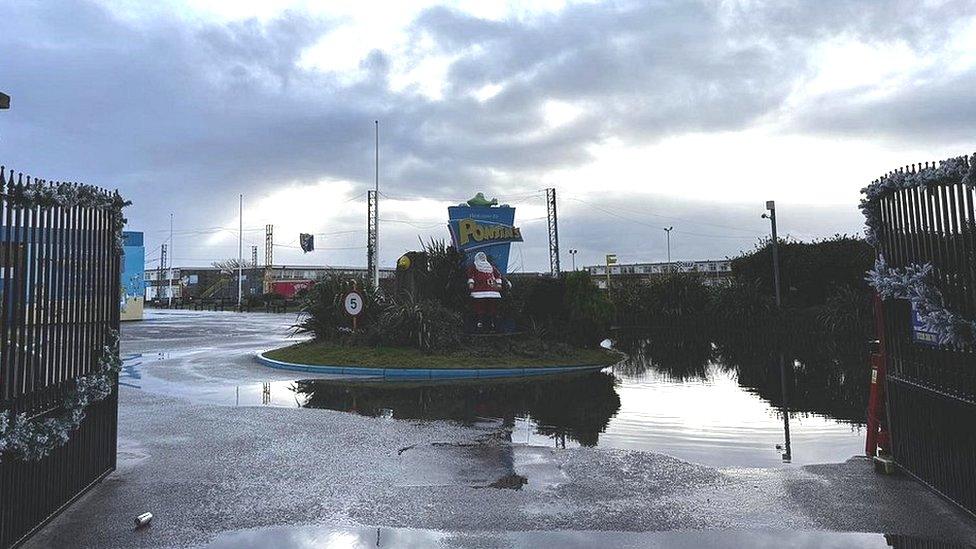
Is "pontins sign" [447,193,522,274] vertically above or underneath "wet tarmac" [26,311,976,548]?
above

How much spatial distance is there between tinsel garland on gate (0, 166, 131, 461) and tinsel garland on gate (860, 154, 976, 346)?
6875mm

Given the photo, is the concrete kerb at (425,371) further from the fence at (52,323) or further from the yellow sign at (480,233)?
the fence at (52,323)

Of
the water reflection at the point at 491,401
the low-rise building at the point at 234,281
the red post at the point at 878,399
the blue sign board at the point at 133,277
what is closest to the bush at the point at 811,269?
the water reflection at the point at 491,401

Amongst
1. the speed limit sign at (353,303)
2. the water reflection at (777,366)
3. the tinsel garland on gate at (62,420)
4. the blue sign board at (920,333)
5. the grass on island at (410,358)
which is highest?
the speed limit sign at (353,303)

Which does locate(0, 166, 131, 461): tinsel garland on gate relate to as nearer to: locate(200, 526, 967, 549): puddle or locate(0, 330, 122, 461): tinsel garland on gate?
locate(0, 330, 122, 461): tinsel garland on gate

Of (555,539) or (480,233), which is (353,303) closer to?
(480,233)

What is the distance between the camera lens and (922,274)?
5520 millimetres

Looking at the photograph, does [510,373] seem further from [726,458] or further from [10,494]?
[10,494]

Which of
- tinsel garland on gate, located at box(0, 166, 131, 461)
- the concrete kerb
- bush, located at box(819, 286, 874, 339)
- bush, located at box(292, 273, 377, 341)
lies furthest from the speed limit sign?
bush, located at box(819, 286, 874, 339)

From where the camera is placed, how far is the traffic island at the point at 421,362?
49.6 feet

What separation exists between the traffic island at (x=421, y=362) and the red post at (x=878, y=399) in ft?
29.4

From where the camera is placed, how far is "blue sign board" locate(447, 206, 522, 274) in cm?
2066

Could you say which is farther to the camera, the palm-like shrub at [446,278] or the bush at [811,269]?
the bush at [811,269]

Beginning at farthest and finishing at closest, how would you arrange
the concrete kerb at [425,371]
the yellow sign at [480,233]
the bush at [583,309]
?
the yellow sign at [480,233], the bush at [583,309], the concrete kerb at [425,371]
